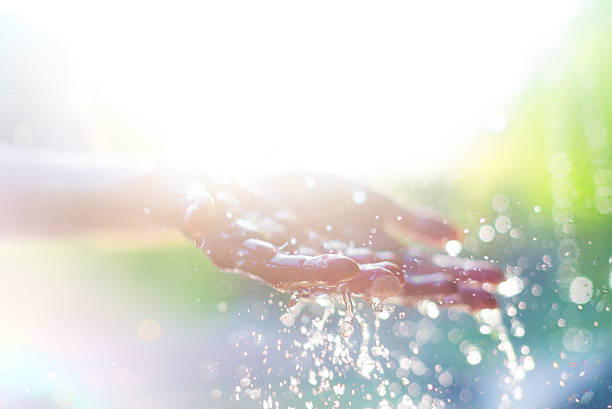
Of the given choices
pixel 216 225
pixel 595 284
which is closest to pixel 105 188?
pixel 216 225

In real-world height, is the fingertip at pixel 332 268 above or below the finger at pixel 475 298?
above

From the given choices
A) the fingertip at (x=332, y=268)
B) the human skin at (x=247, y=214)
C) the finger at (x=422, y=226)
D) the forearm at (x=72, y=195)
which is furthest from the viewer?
the forearm at (x=72, y=195)

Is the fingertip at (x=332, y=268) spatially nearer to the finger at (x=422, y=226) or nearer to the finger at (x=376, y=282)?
the finger at (x=376, y=282)

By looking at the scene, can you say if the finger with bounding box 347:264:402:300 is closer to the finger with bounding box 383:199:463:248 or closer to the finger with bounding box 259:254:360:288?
the finger with bounding box 259:254:360:288

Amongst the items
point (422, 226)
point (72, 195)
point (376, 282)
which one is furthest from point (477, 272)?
point (72, 195)

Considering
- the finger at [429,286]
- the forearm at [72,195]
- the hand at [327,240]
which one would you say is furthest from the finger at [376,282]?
the forearm at [72,195]

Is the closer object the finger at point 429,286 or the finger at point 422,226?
the finger at point 429,286

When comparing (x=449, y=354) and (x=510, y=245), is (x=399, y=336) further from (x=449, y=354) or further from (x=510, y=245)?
(x=510, y=245)

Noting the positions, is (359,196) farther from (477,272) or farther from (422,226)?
(477,272)

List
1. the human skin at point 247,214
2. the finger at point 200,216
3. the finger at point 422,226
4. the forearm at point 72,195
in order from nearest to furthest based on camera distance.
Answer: the finger at point 200,216 → the human skin at point 247,214 → the finger at point 422,226 → the forearm at point 72,195
